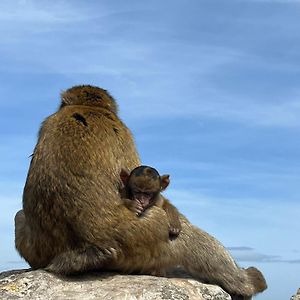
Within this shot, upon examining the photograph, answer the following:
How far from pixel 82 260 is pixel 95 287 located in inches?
14.3

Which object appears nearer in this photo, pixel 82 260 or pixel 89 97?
pixel 82 260

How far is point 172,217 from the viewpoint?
10406 millimetres

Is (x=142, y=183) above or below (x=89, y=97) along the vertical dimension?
below

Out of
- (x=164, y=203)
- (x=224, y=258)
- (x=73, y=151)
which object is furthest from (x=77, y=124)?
(x=224, y=258)

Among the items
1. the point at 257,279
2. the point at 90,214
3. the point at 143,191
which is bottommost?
the point at 257,279

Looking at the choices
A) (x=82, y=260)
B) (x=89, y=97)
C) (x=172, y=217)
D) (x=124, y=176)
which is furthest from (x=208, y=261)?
(x=89, y=97)

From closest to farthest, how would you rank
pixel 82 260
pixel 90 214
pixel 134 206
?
pixel 90 214
pixel 82 260
pixel 134 206

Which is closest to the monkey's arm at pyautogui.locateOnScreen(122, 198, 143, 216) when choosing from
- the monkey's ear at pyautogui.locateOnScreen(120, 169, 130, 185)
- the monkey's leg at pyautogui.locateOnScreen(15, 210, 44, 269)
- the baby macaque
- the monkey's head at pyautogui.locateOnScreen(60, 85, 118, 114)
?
the baby macaque

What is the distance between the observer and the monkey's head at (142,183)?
32.7 feet

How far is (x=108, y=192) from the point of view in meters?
9.80

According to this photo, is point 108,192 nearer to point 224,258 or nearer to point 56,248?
point 56,248

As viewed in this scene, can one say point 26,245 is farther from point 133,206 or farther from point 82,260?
point 133,206

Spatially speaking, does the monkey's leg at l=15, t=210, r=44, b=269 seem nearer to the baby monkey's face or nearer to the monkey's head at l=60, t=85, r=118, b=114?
the baby monkey's face

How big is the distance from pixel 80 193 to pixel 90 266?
912 millimetres
